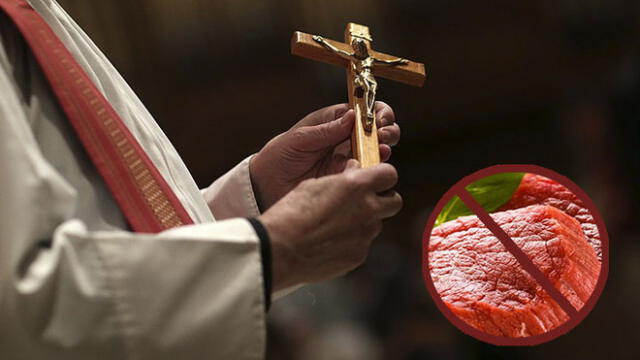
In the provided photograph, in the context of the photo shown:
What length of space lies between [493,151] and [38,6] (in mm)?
2578

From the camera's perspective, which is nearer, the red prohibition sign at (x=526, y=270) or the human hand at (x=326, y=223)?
the human hand at (x=326, y=223)

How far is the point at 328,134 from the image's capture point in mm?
1577

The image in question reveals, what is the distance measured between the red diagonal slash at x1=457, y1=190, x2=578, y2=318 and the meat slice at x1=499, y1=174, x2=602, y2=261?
3.3 inches

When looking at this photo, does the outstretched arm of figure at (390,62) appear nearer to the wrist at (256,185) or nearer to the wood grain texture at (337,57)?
the wood grain texture at (337,57)

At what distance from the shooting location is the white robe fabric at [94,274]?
99 cm

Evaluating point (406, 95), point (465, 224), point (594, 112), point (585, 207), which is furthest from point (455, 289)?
point (406, 95)

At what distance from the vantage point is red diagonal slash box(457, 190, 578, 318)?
6.12 ft

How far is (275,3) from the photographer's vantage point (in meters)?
4.13

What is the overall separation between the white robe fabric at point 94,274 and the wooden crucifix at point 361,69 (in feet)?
1.49

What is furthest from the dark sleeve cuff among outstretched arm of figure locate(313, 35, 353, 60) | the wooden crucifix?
outstretched arm of figure locate(313, 35, 353, 60)

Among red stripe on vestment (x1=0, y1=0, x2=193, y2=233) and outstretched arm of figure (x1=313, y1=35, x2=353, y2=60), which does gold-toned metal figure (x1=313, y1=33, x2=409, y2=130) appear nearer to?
outstretched arm of figure (x1=313, y1=35, x2=353, y2=60)

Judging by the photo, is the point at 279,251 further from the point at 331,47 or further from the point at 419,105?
the point at 419,105

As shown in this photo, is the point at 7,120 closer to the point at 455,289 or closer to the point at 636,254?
the point at 455,289

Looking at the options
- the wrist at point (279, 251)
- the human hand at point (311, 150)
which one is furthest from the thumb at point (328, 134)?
the wrist at point (279, 251)
